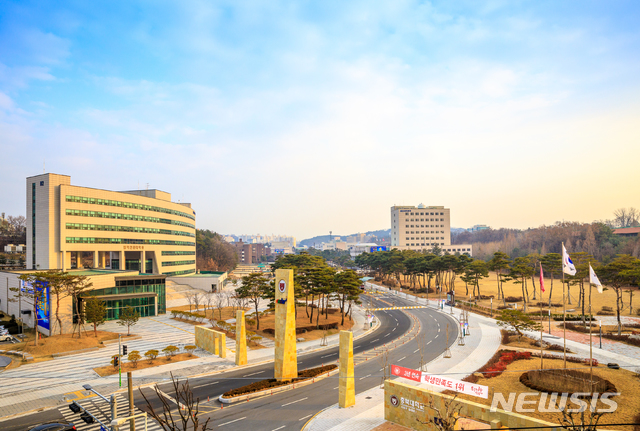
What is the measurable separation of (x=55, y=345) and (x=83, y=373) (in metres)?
11.2

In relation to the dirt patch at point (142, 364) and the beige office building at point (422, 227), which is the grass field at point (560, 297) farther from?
the beige office building at point (422, 227)

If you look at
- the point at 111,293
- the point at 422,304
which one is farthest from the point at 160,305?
the point at 422,304

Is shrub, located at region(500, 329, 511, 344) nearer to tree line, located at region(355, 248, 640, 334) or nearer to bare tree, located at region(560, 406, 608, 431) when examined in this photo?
tree line, located at region(355, 248, 640, 334)

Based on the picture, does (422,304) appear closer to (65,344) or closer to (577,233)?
(65,344)

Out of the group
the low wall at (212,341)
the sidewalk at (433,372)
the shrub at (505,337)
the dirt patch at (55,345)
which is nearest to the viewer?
the sidewalk at (433,372)

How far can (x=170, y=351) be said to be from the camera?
3925 centimetres

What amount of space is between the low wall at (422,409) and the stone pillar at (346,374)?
3269 millimetres

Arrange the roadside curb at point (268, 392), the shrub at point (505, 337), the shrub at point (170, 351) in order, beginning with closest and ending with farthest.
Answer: the roadside curb at point (268, 392) < the shrub at point (170, 351) < the shrub at point (505, 337)

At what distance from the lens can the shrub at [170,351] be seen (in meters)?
38.1

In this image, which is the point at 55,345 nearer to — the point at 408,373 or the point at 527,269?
the point at 408,373

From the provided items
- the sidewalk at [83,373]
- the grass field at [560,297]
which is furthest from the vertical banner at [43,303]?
the grass field at [560,297]

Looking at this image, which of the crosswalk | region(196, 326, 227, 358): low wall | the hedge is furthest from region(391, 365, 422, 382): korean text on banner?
region(196, 326, 227, 358): low wall

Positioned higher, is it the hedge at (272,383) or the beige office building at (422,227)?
the beige office building at (422,227)
